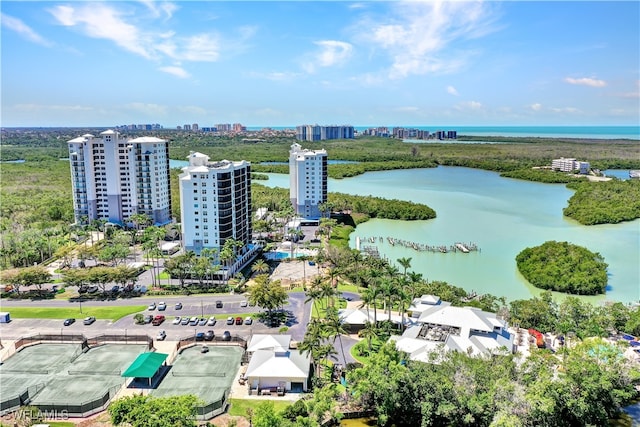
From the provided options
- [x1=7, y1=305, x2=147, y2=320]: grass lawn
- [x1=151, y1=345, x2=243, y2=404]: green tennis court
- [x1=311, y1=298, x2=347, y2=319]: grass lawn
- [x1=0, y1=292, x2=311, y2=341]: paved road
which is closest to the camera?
[x1=151, y1=345, x2=243, y2=404]: green tennis court

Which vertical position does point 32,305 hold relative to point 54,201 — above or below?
below

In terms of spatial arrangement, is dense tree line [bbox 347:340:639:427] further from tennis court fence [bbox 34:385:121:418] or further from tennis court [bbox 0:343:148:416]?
tennis court [bbox 0:343:148:416]

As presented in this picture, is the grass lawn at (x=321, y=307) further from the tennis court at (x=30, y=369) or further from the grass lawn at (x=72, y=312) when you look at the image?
the tennis court at (x=30, y=369)

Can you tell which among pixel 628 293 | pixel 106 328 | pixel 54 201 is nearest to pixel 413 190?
pixel 628 293

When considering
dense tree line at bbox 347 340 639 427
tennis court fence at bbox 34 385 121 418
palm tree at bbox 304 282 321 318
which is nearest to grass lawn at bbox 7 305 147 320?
tennis court fence at bbox 34 385 121 418

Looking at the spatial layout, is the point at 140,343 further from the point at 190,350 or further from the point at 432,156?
the point at 432,156

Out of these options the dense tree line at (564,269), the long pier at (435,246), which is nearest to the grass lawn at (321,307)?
the dense tree line at (564,269)
